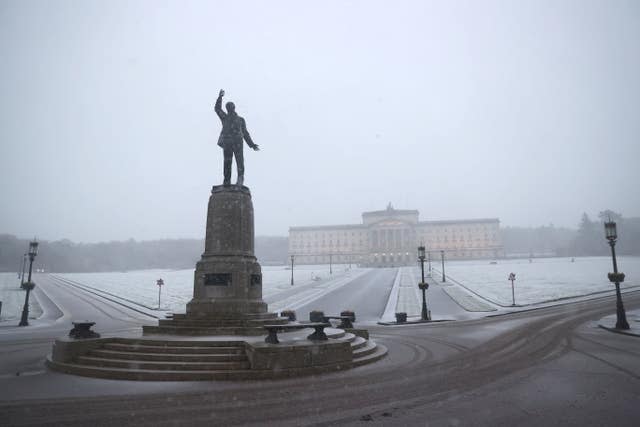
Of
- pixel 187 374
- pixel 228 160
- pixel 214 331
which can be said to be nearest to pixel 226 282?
pixel 214 331

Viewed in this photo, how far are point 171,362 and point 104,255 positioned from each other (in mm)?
172953

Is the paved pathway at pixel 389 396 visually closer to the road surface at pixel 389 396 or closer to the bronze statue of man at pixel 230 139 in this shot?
the road surface at pixel 389 396

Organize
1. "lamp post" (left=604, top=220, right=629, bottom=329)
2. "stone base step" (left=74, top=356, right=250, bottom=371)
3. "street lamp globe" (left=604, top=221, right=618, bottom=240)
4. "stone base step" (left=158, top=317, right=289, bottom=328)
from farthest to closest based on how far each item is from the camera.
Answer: "street lamp globe" (left=604, top=221, right=618, bottom=240) → "lamp post" (left=604, top=220, right=629, bottom=329) → "stone base step" (left=158, top=317, right=289, bottom=328) → "stone base step" (left=74, top=356, right=250, bottom=371)

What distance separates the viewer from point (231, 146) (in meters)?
16.0

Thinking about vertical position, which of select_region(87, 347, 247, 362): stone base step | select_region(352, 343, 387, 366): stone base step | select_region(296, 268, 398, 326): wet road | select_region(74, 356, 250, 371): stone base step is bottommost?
select_region(296, 268, 398, 326): wet road

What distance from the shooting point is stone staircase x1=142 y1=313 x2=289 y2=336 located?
12.6m

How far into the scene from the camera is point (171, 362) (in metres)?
10.1

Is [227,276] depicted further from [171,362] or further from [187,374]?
[187,374]

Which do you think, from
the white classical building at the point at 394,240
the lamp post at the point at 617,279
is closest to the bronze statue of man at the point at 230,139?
the lamp post at the point at 617,279

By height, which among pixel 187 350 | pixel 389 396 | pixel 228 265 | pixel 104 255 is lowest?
pixel 389 396

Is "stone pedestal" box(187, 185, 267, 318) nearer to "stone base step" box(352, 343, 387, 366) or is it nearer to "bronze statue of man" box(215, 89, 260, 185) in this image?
"bronze statue of man" box(215, 89, 260, 185)

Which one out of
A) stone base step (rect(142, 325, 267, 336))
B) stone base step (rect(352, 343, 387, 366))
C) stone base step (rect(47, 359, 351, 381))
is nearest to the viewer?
stone base step (rect(47, 359, 351, 381))

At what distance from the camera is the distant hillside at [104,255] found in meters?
134

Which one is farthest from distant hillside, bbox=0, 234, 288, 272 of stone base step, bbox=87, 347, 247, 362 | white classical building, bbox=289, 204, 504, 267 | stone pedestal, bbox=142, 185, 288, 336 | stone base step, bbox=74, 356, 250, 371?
stone base step, bbox=74, 356, 250, 371
